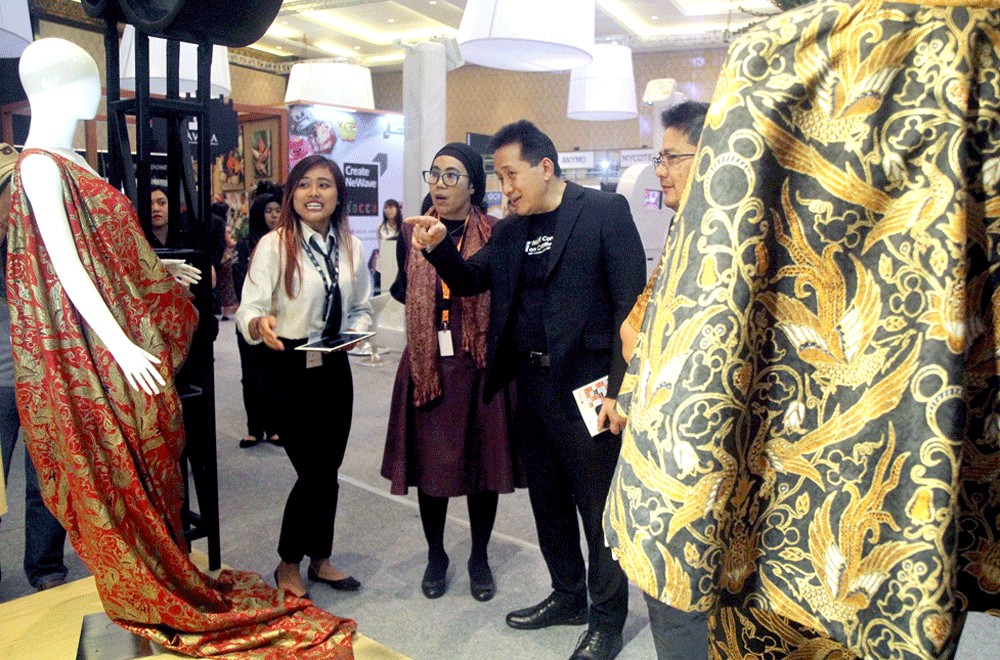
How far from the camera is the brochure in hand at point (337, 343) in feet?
7.64

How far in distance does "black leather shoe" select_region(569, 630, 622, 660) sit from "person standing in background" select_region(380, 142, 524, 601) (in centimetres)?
49

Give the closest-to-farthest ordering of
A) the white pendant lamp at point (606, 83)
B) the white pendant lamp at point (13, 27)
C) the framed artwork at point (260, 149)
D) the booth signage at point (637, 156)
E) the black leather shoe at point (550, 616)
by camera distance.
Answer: the black leather shoe at point (550, 616)
the white pendant lamp at point (13, 27)
the white pendant lamp at point (606, 83)
the booth signage at point (637, 156)
the framed artwork at point (260, 149)

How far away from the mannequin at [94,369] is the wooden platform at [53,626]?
0.21 meters

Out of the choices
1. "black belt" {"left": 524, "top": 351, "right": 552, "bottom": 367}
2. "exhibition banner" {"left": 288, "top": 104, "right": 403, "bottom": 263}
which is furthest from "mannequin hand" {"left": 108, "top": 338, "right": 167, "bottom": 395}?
"exhibition banner" {"left": 288, "top": 104, "right": 403, "bottom": 263}

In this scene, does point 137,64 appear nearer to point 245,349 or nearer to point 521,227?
point 521,227

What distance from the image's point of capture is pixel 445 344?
2.57 m

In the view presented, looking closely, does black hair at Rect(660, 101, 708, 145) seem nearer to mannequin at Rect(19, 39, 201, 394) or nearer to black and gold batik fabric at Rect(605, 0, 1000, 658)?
black and gold batik fabric at Rect(605, 0, 1000, 658)

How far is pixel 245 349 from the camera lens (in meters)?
3.93

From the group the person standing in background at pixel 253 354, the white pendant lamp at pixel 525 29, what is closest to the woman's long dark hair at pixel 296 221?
the person standing in background at pixel 253 354

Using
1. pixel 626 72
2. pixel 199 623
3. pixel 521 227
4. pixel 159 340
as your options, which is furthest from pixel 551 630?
pixel 626 72

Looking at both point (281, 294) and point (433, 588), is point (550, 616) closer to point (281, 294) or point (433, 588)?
point (433, 588)

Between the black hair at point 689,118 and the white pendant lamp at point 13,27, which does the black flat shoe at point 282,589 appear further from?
the white pendant lamp at point 13,27

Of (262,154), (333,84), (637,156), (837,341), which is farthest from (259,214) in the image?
(262,154)

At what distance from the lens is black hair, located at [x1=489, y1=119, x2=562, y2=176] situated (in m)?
2.16
